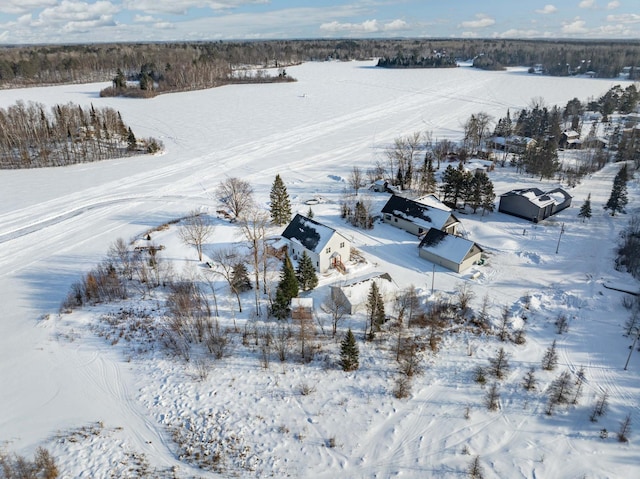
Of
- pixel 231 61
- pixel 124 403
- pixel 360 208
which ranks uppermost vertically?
pixel 231 61

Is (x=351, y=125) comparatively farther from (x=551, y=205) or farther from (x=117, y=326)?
(x=117, y=326)

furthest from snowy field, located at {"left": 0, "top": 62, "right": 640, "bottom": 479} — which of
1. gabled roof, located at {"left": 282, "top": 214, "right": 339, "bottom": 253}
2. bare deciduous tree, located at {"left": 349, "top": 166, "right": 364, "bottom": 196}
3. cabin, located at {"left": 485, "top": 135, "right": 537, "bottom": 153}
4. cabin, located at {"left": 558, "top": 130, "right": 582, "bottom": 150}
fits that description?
cabin, located at {"left": 558, "top": 130, "right": 582, "bottom": 150}

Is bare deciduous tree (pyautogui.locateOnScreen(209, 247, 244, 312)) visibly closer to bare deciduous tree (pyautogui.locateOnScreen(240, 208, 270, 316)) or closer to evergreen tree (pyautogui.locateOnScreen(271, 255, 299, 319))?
bare deciduous tree (pyautogui.locateOnScreen(240, 208, 270, 316))

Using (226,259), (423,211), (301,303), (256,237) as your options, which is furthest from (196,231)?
(423,211)

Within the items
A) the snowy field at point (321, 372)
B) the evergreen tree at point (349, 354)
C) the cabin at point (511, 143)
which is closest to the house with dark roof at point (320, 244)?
the snowy field at point (321, 372)

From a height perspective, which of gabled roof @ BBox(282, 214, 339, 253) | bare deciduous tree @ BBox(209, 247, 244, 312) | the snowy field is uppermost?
gabled roof @ BBox(282, 214, 339, 253)

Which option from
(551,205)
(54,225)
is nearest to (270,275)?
(54,225)

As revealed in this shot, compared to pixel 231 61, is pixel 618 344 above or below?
below
